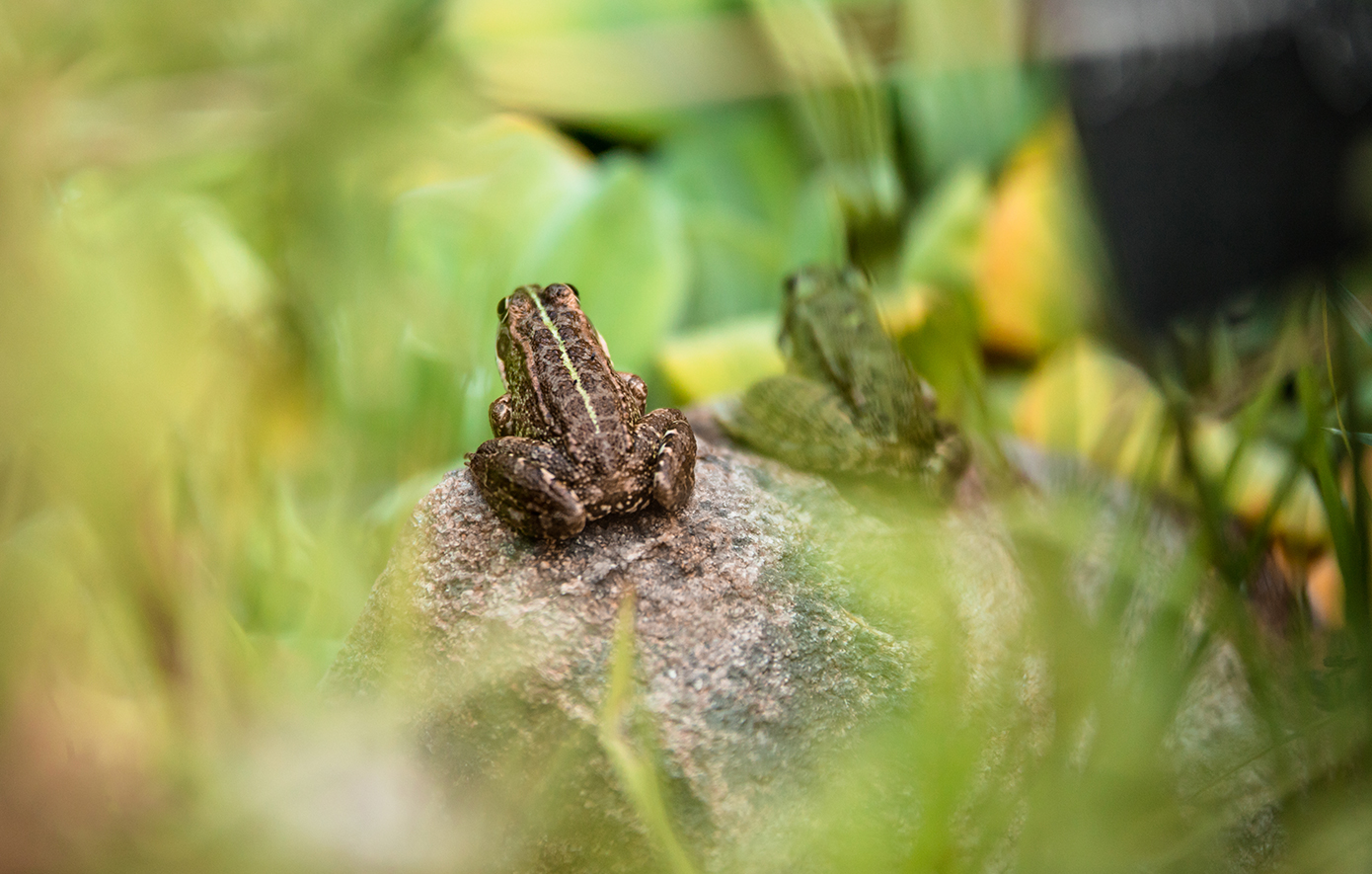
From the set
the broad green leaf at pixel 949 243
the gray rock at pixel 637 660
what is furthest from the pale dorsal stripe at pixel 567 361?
the broad green leaf at pixel 949 243

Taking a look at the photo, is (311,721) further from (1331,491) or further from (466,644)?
(1331,491)

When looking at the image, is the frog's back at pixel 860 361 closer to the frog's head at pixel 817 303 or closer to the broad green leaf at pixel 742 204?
the frog's head at pixel 817 303

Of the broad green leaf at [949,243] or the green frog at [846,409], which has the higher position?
the broad green leaf at [949,243]

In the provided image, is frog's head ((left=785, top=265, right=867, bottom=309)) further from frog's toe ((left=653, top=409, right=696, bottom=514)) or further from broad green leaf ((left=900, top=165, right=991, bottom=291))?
frog's toe ((left=653, top=409, right=696, bottom=514))

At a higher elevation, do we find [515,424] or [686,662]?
[515,424]

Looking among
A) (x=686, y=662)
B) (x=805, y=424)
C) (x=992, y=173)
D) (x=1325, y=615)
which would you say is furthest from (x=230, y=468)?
(x=992, y=173)

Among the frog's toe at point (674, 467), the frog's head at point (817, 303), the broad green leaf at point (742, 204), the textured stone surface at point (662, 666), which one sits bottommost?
the textured stone surface at point (662, 666)

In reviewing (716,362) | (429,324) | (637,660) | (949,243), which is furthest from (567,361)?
(949,243)

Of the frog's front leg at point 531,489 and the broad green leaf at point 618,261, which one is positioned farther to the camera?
the broad green leaf at point 618,261
